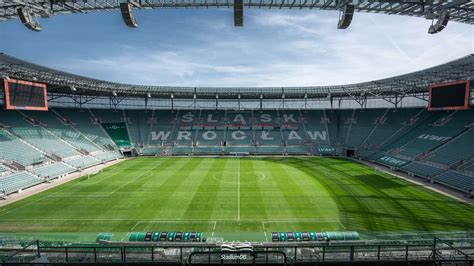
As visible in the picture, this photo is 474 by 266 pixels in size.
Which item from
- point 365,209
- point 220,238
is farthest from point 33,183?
point 365,209

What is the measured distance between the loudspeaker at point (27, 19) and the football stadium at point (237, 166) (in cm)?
9

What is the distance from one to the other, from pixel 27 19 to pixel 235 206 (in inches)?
800

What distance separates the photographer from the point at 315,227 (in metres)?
19.8

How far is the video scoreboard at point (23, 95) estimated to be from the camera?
32.6 meters

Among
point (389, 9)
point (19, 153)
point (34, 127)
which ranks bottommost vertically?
point (19, 153)

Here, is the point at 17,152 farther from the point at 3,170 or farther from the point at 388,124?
the point at 388,124

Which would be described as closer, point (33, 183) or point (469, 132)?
point (33, 183)

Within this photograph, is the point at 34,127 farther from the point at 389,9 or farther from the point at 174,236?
the point at 389,9

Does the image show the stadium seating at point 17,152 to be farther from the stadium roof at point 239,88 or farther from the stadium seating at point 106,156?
the stadium seating at point 106,156

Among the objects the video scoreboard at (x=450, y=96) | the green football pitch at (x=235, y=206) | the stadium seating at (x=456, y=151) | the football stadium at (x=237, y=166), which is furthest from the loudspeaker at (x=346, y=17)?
Result: the stadium seating at (x=456, y=151)

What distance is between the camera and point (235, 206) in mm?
24391

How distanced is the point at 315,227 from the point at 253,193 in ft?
31.3

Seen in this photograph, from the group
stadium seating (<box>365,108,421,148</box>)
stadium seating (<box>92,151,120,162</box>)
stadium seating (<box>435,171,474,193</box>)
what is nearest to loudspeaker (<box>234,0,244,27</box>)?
stadium seating (<box>435,171,474,193</box>)

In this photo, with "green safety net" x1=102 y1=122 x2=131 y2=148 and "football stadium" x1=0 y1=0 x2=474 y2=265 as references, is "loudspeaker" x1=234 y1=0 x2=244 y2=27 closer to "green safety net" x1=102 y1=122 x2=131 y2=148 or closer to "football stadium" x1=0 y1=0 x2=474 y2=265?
"football stadium" x1=0 y1=0 x2=474 y2=265
